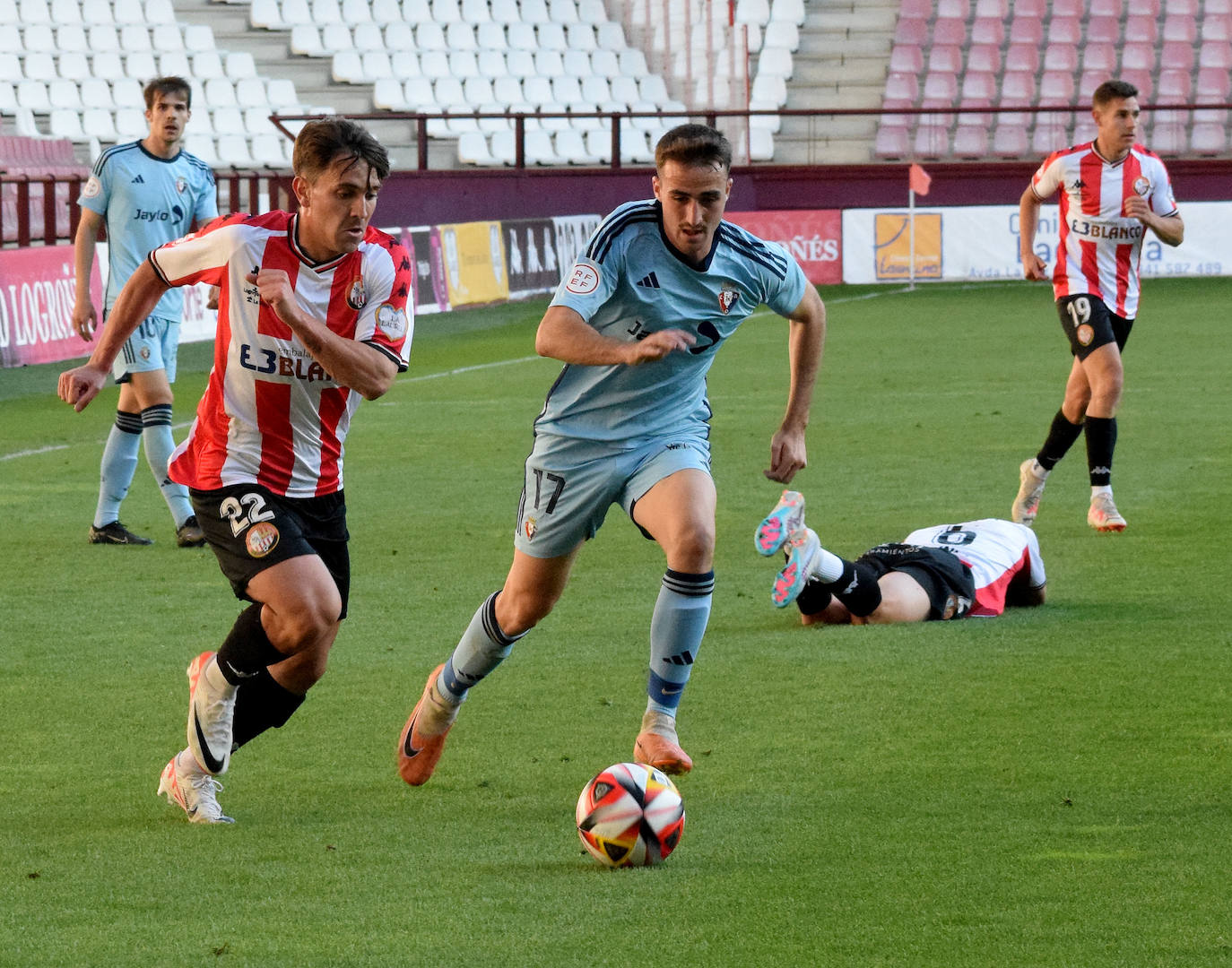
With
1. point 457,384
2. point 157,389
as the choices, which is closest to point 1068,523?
point 157,389

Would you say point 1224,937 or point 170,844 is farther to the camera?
point 170,844

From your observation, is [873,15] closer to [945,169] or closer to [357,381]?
[945,169]

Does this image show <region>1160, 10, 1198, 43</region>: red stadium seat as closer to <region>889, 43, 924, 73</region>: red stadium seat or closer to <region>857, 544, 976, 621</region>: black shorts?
<region>889, 43, 924, 73</region>: red stadium seat

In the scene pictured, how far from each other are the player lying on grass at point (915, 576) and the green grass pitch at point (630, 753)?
13 centimetres

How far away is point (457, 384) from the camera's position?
53.3 feet

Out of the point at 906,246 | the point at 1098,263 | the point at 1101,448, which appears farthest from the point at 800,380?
the point at 906,246

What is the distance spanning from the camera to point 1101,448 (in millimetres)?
9344

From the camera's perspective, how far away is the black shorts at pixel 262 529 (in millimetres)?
4773

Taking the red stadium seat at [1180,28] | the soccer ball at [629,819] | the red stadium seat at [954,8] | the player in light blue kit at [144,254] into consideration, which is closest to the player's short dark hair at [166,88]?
the player in light blue kit at [144,254]

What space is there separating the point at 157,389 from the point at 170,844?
4.90m

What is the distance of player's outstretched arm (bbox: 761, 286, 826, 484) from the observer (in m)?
5.26

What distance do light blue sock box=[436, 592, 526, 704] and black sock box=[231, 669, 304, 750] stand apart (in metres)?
0.46

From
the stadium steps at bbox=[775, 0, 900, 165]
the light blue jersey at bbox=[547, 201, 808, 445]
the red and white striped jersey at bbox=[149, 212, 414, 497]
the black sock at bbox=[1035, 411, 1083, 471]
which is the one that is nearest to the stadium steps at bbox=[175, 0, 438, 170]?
the stadium steps at bbox=[775, 0, 900, 165]

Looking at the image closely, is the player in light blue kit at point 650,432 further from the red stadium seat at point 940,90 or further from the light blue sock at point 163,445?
the red stadium seat at point 940,90
